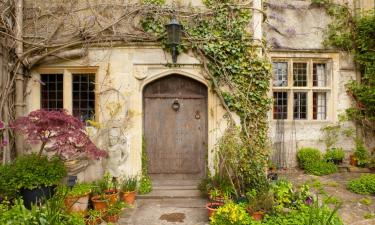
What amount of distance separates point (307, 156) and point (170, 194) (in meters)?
4.18

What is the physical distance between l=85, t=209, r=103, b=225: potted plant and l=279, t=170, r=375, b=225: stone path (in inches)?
160

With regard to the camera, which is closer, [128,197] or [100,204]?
[100,204]

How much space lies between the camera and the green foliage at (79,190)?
16.0ft

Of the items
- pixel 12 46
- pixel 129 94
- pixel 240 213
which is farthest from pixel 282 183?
pixel 12 46

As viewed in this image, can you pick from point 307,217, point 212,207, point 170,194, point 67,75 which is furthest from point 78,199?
point 307,217

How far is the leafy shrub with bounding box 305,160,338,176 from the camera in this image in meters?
7.75

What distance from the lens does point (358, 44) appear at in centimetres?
820

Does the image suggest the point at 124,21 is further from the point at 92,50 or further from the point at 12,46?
the point at 12,46

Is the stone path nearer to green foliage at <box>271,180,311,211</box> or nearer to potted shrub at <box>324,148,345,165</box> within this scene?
potted shrub at <box>324,148,345,165</box>

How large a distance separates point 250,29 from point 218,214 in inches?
155

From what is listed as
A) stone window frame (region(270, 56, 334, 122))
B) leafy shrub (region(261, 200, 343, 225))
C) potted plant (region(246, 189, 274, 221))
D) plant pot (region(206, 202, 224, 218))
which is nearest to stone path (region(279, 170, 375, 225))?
leafy shrub (region(261, 200, 343, 225))

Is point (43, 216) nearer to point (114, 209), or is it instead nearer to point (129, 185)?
point (114, 209)

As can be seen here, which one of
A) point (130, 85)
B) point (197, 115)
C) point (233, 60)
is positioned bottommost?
point (197, 115)

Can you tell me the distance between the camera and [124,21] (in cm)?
615
